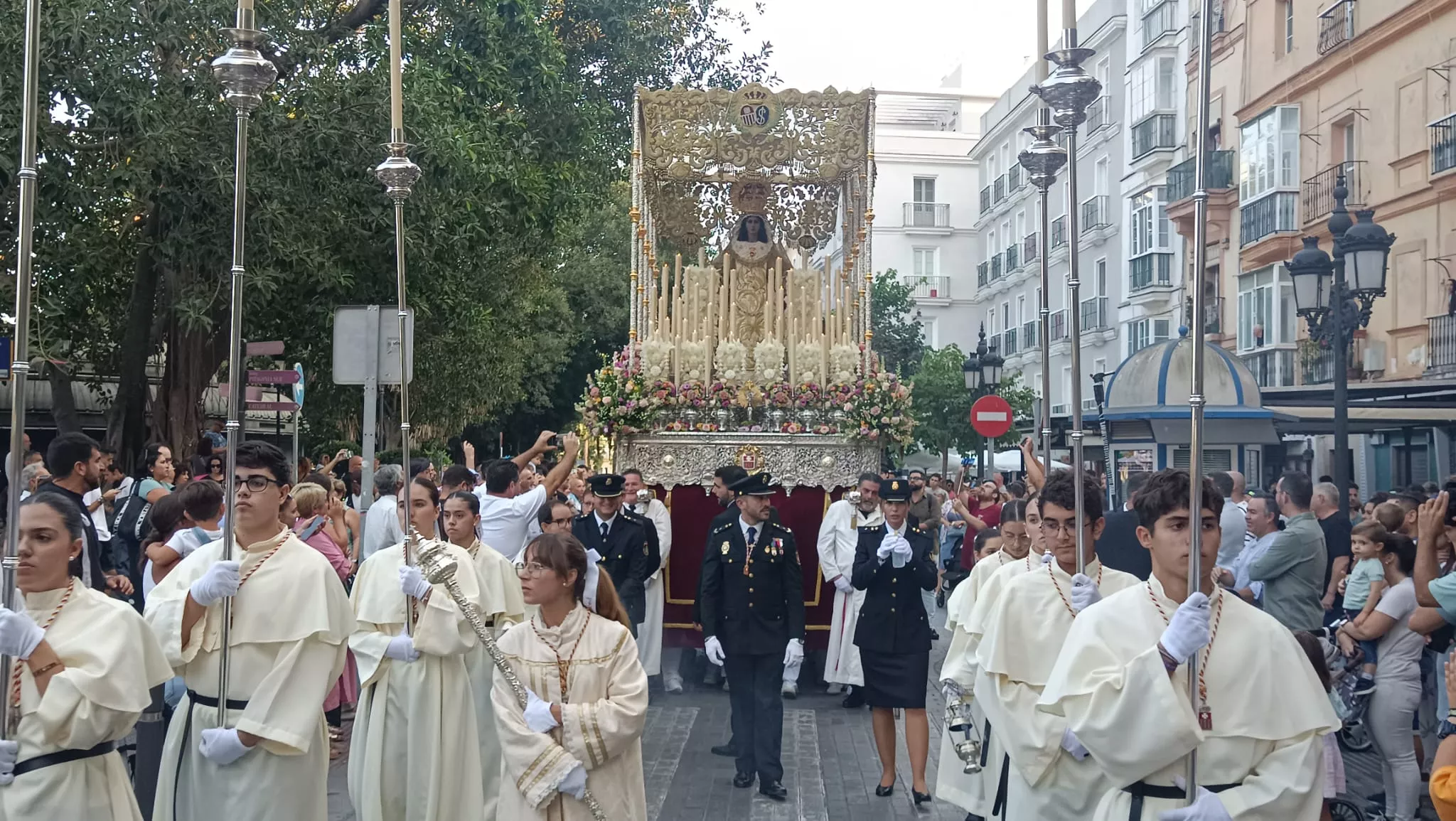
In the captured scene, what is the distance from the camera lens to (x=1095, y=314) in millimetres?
37125

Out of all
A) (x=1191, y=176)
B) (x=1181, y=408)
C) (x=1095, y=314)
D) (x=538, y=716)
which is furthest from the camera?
(x=1095, y=314)

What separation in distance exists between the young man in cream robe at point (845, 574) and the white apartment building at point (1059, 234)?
18297mm

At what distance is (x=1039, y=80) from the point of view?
6.13 meters

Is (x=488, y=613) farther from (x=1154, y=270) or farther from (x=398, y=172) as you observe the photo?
(x=1154, y=270)

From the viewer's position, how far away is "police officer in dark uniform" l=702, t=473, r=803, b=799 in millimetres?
8820

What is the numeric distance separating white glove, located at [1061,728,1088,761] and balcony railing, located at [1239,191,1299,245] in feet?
67.3

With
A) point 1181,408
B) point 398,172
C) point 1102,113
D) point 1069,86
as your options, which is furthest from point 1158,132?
point 1069,86

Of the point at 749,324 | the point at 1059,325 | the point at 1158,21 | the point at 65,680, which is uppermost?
the point at 1158,21

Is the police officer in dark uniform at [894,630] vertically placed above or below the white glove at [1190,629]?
below

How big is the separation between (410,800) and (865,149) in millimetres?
9736

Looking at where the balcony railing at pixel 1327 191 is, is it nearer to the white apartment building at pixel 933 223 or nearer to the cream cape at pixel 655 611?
the cream cape at pixel 655 611

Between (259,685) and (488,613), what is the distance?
77.2 inches

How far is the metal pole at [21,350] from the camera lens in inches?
167

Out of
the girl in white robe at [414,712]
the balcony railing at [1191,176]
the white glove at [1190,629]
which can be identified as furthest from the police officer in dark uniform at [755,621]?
the balcony railing at [1191,176]
